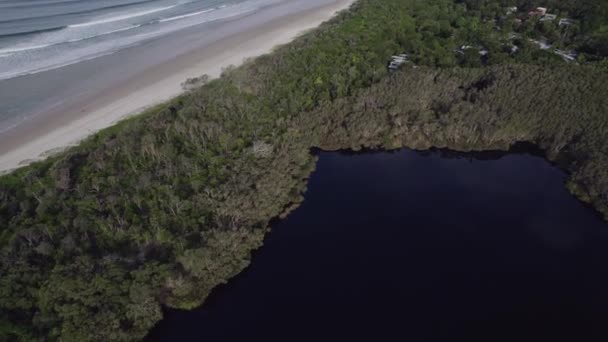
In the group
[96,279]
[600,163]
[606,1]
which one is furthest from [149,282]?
[606,1]

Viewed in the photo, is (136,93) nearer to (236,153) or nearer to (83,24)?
(236,153)

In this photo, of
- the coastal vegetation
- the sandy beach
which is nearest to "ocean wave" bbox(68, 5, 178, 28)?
the sandy beach

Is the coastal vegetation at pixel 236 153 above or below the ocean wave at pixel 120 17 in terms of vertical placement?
below

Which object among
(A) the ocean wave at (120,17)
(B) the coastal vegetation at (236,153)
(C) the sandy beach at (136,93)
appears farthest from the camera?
(A) the ocean wave at (120,17)

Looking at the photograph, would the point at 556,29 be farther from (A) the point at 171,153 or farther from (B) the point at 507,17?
(A) the point at 171,153

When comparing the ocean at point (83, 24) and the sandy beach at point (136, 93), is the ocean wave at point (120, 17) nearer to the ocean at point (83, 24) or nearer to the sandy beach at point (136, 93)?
the ocean at point (83, 24)

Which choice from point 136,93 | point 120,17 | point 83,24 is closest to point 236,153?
point 136,93

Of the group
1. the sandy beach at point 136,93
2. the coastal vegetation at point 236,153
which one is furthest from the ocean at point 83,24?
the coastal vegetation at point 236,153
